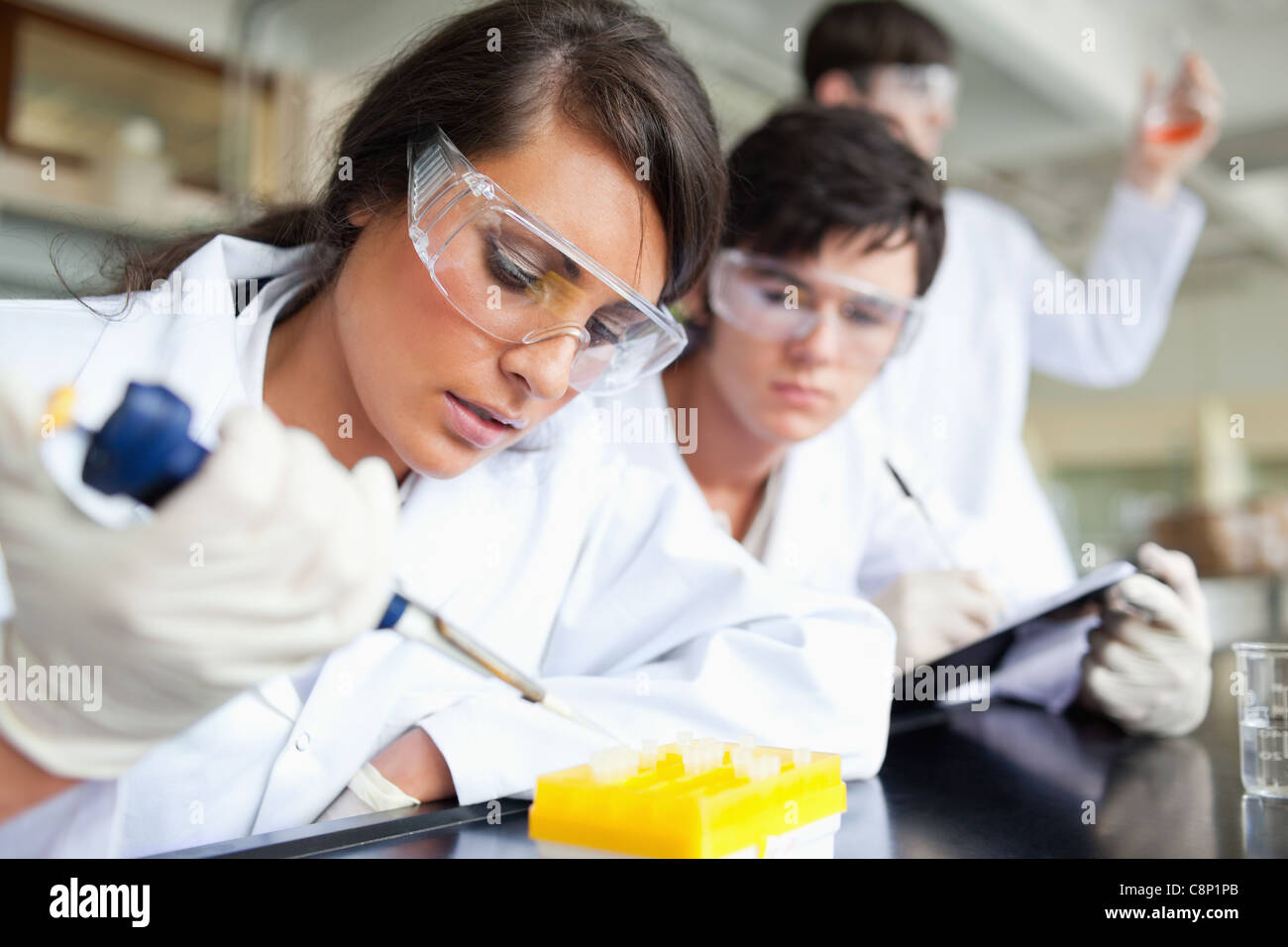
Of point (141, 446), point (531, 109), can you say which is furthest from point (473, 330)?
point (141, 446)

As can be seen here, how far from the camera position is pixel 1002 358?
8.36ft

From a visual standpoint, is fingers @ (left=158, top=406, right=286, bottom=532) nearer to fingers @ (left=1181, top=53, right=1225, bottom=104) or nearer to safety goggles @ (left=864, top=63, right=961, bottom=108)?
safety goggles @ (left=864, top=63, right=961, bottom=108)

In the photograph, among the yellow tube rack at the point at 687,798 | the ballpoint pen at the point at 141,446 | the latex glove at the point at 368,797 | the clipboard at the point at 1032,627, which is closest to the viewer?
the ballpoint pen at the point at 141,446

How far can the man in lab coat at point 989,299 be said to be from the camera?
2342mm

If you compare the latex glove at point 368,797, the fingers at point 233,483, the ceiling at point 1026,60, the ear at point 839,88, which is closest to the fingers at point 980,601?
the latex glove at point 368,797

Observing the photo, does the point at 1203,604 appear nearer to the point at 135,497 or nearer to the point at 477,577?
the point at 477,577

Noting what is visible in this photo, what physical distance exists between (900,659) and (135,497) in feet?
3.47

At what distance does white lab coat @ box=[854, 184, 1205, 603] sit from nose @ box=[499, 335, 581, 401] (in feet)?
3.32

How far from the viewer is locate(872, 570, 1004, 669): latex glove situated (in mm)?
1393

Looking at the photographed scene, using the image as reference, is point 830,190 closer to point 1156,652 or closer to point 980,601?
point 980,601

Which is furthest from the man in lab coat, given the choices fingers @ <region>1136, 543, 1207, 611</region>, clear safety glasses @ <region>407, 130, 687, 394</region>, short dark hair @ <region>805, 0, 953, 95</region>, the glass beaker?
clear safety glasses @ <region>407, 130, 687, 394</region>

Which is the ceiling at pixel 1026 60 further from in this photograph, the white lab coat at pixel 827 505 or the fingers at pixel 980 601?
the fingers at pixel 980 601

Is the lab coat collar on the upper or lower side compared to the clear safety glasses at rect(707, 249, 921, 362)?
lower

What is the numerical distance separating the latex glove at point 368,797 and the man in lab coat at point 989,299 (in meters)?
1.28
